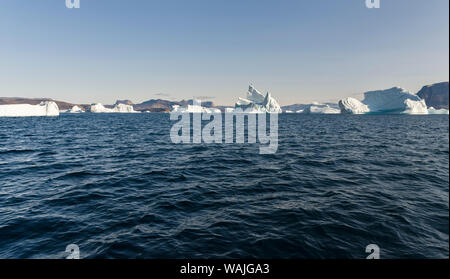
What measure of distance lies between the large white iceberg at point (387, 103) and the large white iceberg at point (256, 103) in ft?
166

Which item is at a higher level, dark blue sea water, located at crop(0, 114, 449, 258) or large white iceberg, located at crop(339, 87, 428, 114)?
large white iceberg, located at crop(339, 87, 428, 114)

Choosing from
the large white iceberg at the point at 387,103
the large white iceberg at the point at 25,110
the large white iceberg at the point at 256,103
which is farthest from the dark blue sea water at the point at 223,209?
the large white iceberg at the point at 256,103

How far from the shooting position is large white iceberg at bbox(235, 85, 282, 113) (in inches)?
6678

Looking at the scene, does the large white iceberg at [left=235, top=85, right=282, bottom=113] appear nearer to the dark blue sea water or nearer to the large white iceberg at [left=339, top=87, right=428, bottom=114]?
the large white iceberg at [left=339, top=87, right=428, bottom=114]

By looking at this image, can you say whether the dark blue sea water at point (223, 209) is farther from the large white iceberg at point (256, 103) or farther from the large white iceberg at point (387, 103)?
the large white iceberg at point (256, 103)

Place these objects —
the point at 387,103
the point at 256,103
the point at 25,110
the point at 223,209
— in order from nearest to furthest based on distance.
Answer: the point at 223,209 < the point at 25,110 < the point at 387,103 < the point at 256,103

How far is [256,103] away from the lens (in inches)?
7224

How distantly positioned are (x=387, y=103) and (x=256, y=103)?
300 feet

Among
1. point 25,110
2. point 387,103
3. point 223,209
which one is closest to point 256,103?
point 387,103

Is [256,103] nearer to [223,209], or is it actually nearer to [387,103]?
[387,103]

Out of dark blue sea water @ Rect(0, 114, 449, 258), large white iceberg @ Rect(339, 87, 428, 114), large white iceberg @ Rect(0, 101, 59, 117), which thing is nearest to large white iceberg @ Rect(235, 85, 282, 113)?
large white iceberg @ Rect(339, 87, 428, 114)

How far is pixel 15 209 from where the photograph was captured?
8469 mm

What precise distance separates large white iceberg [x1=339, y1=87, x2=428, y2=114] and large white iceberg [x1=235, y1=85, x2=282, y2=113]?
50.6 metres
